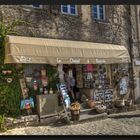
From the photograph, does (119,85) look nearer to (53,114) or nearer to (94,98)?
(94,98)

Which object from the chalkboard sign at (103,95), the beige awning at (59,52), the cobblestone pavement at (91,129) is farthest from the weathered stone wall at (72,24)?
the cobblestone pavement at (91,129)

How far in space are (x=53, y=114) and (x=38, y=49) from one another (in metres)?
2.31

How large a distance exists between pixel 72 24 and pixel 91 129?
4.77 metres

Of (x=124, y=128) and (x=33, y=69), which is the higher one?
(x=33, y=69)

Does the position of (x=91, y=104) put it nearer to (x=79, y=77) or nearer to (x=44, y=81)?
(x=79, y=77)

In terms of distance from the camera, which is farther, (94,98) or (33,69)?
(94,98)

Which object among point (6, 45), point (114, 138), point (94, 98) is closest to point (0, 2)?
point (114, 138)

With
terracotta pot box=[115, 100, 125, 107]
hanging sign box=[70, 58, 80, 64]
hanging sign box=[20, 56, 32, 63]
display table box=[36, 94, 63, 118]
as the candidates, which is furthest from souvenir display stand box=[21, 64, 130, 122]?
hanging sign box=[20, 56, 32, 63]

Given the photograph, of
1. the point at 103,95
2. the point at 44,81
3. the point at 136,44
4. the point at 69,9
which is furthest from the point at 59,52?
the point at 136,44

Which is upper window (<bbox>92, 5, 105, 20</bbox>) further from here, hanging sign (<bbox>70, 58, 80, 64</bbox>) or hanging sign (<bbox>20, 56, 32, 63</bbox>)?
hanging sign (<bbox>20, 56, 32, 63</bbox>)

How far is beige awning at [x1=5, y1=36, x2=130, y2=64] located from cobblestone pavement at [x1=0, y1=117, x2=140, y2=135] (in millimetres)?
2208

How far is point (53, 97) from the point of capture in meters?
12.8

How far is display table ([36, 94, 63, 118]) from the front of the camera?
12250 mm

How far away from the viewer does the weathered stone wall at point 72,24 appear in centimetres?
1250
